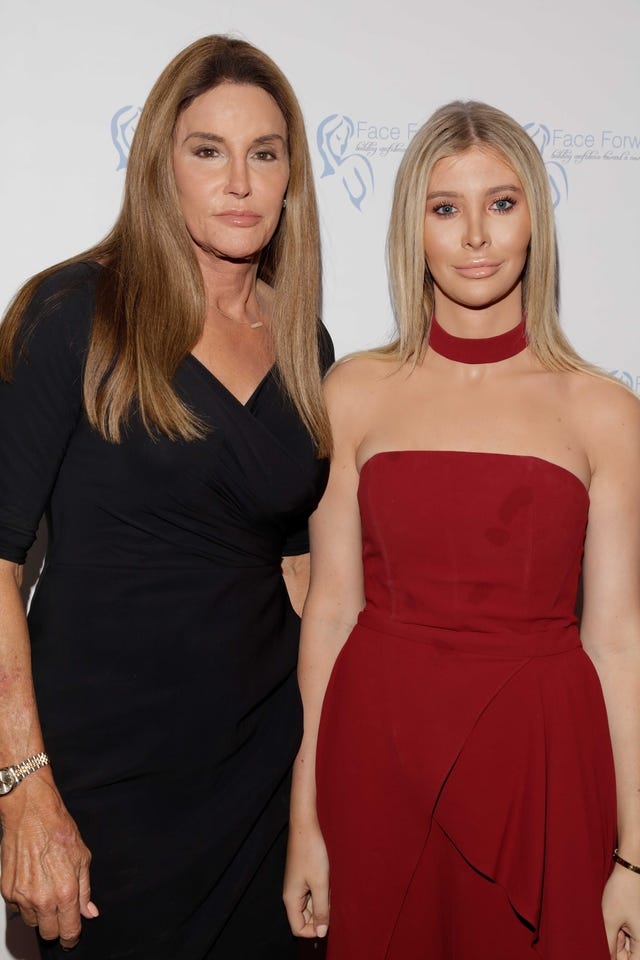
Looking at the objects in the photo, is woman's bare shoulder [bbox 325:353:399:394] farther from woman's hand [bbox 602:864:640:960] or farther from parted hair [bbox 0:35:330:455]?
woman's hand [bbox 602:864:640:960]

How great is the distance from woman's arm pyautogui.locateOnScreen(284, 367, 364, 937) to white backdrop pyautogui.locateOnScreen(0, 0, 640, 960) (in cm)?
66

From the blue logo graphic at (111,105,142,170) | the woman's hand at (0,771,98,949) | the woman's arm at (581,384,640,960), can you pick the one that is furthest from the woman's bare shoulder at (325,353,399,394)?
the woman's hand at (0,771,98,949)

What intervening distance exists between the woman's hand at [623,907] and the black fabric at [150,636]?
645 millimetres

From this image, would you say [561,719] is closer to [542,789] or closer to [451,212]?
[542,789]

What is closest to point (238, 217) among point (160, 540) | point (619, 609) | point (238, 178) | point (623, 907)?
point (238, 178)

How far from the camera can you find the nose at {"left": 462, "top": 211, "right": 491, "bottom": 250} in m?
1.87

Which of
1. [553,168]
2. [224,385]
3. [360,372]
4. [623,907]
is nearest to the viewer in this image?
[623,907]

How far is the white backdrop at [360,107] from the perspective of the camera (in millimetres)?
2385

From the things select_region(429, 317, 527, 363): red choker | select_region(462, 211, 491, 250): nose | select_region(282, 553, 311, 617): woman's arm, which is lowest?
select_region(282, 553, 311, 617): woman's arm

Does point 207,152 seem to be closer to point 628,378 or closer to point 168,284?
point 168,284

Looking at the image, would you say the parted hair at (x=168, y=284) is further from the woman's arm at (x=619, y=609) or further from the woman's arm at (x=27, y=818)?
the woman's arm at (x=619, y=609)

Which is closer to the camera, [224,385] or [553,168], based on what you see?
[224,385]

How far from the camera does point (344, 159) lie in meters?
2.51

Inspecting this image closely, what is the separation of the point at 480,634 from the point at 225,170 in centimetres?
91
